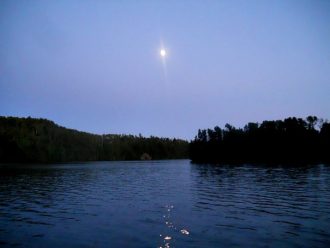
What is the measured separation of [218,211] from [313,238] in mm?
13389

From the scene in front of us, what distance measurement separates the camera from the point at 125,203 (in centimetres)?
4491

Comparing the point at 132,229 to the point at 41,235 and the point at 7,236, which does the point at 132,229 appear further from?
the point at 7,236

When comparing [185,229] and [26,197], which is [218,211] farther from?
[26,197]

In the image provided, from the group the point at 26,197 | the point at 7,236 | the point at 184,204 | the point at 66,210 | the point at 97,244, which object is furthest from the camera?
the point at 26,197

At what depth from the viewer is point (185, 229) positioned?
93.9ft

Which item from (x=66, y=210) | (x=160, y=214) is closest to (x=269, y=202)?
(x=160, y=214)

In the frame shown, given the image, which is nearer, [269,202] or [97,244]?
[97,244]

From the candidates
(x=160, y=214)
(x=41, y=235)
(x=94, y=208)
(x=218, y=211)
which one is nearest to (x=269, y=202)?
(x=218, y=211)

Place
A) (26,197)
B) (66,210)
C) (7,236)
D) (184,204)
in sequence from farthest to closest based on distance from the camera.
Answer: (26,197) < (184,204) < (66,210) < (7,236)

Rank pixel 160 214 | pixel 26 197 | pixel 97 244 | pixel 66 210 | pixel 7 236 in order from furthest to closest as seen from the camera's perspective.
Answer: pixel 26 197
pixel 66 210
pixel 160 214
pixel 7 236
pixel 97 244

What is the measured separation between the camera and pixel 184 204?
43656 mm

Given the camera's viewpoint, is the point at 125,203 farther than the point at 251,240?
Yes

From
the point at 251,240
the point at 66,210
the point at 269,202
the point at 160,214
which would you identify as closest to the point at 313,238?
the point at 251,240

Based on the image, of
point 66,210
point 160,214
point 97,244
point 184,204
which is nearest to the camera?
point 97,244
